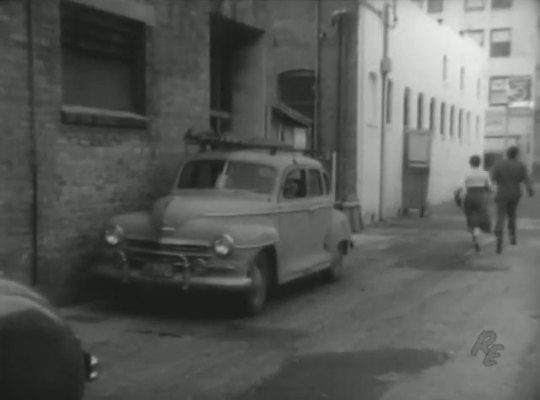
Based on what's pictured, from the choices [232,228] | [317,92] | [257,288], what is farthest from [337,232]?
[317,92]

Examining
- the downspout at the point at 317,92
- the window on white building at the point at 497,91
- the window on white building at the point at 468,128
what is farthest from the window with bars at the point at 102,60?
the window on white building at the point at 468,128

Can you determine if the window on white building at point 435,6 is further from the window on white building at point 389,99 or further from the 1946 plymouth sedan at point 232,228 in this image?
the 1946 plymouth sedan at point 232,228

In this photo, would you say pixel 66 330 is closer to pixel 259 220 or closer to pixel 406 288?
pixel 259 220

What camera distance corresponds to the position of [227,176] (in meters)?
9.77

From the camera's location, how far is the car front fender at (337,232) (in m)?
10.8

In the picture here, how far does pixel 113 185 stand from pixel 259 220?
217 centimetres

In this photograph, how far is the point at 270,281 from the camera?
9219 millimetres

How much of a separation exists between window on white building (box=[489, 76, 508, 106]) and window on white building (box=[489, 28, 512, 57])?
4.89 meters

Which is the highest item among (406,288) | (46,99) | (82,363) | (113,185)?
(46,99)

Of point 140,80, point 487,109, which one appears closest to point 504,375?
point 140,80

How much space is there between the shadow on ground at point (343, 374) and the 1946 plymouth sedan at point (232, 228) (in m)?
1.86

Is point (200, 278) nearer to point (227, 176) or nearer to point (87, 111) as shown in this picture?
point (227, 176)

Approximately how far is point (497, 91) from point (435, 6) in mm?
15952

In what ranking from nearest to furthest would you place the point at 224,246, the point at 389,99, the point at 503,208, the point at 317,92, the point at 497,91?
the point at 224,246 → the point at 503,208 → the point at 317,92 → the point at 389,99 → the point at 497,91
